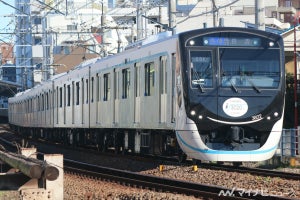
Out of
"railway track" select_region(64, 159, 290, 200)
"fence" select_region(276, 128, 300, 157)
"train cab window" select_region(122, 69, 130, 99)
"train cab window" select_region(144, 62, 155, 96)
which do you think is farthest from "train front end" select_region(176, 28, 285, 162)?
"fence" select_region(276, 128, 300, 157)

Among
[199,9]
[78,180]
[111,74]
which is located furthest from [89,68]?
[199,9]

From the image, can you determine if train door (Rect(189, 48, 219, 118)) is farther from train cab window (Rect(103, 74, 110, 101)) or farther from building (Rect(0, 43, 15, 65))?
building (Rect(0, 43, 15, 65))

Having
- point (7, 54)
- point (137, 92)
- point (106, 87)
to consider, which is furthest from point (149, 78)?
point (7, 54)

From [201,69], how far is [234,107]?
3.09 ft

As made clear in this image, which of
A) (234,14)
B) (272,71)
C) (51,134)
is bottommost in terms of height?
(51,134)

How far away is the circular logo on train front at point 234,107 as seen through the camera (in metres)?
14.5

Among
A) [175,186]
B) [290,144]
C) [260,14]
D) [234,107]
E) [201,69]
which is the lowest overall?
[175,186]

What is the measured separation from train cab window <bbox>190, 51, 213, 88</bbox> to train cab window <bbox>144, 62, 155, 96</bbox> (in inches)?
85.5

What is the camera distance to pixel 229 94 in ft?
47.8

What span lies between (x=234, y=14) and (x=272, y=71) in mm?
56685

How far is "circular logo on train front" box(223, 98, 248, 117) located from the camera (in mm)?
14523

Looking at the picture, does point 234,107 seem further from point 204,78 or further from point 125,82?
point 125,82

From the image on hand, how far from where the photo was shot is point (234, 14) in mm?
70875

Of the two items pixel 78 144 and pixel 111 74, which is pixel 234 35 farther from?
pixel 78 144
